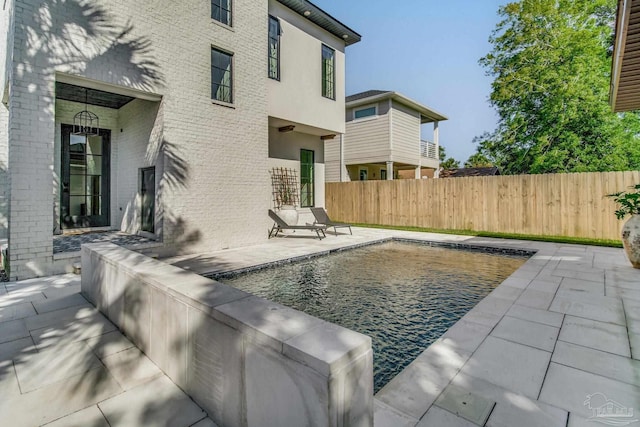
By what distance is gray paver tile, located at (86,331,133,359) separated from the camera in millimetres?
2711

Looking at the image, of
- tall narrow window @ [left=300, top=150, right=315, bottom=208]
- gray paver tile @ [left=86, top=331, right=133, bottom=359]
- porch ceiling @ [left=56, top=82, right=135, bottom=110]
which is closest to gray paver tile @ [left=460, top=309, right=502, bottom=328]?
gray paver tile @ [left=86, top=331, right=133, bottom=359]

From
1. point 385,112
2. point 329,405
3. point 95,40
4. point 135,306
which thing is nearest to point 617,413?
point 329,405

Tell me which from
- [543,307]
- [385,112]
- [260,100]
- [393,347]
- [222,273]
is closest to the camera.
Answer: [393,347]

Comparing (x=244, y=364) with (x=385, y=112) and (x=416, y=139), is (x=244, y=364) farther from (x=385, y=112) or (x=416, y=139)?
(x=416, y=139)

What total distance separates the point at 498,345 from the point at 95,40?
7.80 metres

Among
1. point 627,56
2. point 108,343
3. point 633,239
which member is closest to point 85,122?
point 108,343

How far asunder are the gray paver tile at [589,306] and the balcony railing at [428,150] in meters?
15.5

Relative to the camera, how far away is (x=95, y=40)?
574 centimetres

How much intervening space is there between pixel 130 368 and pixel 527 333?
11.6 ft

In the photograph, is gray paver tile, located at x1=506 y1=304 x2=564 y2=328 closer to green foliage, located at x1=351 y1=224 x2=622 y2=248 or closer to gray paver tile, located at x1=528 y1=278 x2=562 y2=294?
gray paver tile, located at x1=528 y1=278 x2=562 y2=294

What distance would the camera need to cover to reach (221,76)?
8062 millimetres

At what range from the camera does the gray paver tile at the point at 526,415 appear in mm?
1775

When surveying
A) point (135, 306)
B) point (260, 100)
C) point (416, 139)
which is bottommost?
point (135, 306)

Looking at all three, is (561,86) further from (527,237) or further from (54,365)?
(54,365)
